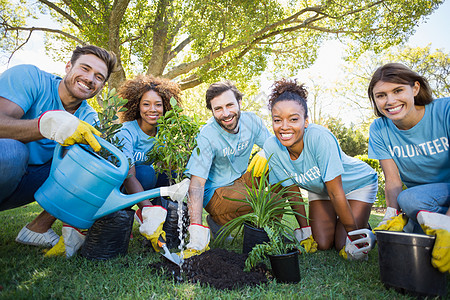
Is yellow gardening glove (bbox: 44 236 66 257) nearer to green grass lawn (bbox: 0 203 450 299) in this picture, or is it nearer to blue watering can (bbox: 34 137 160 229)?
green grass lawn (bbox: 0 203 450 299)

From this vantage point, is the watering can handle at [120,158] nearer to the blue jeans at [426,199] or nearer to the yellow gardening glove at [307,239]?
the yellow gardening glove at [307,239]

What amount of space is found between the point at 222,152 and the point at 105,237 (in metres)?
→ 1.24

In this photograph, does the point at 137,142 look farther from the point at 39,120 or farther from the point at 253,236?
the point at 253,236

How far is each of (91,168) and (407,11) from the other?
9179 mm

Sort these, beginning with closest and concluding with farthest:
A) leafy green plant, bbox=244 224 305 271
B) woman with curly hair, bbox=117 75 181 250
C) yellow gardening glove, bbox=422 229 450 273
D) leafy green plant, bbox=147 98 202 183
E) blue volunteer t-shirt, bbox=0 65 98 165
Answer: yellow gardening glove, bbox=422 229 450 273, leafy green plant, bbox=244 224 305 271, blue volunteer t-shirt, bbox=0 65 98 165, leafy green plant, bbox=147 98 202 183, woman with curly hair, bbox=117 75 181 250

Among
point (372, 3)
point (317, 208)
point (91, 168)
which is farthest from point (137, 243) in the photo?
point (372, 3)

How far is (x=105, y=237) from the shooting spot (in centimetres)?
202

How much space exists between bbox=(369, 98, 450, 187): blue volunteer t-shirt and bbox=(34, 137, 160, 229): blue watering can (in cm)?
200

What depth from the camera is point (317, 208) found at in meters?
2.80

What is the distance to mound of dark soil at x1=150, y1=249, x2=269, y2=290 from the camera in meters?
1.62

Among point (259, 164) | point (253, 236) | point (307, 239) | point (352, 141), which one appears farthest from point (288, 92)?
point (352, 141)

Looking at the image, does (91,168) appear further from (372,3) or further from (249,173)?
(372,3)

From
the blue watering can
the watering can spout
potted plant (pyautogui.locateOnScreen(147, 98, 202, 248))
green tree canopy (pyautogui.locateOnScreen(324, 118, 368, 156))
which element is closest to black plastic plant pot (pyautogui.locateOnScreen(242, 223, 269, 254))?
potted plant (pyautogui.locateOnScreen(147, 98, 202, 248))

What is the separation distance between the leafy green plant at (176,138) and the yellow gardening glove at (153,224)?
32cm
